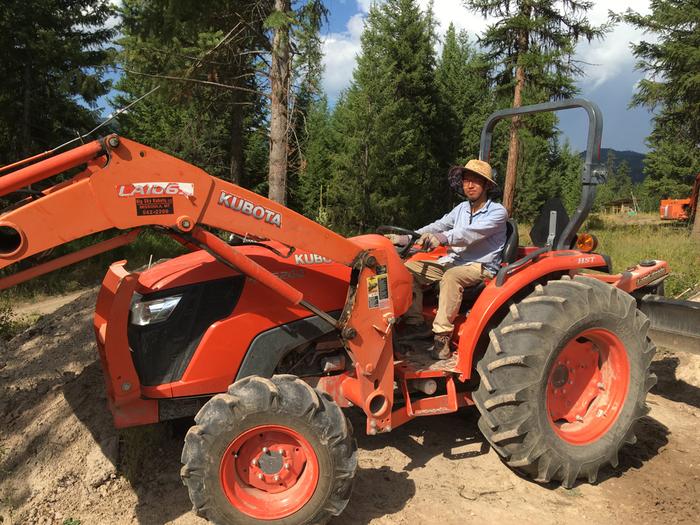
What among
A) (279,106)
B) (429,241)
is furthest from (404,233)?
(279,106)

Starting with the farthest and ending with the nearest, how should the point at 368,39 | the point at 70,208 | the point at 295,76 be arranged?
the point at 368,39
the point at 295,76
the point at 70,208

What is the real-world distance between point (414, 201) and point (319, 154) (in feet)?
24.8

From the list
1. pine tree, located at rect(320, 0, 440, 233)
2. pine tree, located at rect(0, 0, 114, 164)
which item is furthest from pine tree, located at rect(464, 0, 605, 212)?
pine tree, located at rect(0, 0, 114, 164)

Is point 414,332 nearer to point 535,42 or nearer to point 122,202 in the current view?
point 122,202

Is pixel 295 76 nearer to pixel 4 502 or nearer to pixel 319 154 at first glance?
pixel 4 502

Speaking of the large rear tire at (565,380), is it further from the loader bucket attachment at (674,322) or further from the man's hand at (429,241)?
the loader bucket attachment at (674,322)

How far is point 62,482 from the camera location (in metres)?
3.50

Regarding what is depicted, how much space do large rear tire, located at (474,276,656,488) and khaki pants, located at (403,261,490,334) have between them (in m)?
0.40

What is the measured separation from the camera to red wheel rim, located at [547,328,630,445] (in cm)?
379

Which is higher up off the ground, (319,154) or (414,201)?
(319,154)

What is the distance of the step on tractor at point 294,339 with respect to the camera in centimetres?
274

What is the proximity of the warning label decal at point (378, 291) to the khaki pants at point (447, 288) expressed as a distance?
61 centimetres

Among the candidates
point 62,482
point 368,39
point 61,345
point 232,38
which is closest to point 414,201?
point 368,39

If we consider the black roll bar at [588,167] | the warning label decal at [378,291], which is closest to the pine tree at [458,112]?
the black roll bar at [588,167]
